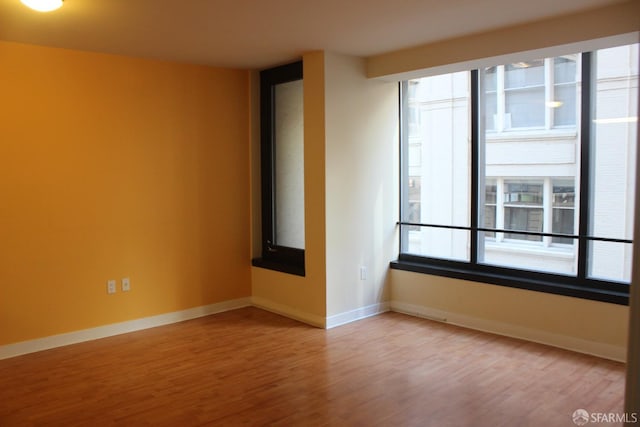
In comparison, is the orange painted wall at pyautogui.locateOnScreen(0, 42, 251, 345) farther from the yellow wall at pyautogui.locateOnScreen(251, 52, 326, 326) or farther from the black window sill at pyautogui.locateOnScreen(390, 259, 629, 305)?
the black window sill at pyautogui.locateOnScreen(390, 259, 629, 305)

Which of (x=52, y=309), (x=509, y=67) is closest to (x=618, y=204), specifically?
(x=509, y=67)

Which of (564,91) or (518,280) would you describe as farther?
(518,280)

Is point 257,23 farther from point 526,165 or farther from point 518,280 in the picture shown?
point 518,280

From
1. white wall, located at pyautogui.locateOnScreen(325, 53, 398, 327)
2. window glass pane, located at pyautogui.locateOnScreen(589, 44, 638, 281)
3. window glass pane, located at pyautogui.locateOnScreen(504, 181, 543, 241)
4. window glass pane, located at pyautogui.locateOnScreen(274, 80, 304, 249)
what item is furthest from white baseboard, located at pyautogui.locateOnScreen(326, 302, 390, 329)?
window glass pane, located at pyautogui.locateOnScreen(589, 44, 638, 281)

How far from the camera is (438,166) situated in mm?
5266

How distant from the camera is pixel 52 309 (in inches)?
171

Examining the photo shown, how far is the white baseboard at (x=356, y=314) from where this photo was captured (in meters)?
4.82

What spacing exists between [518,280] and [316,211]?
1.81 meters

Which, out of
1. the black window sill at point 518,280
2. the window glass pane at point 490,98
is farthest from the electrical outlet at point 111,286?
the window glass pane at point 490,98

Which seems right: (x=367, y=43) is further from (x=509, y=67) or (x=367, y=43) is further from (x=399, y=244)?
(x=399, y=244)

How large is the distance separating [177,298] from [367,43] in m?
2.88

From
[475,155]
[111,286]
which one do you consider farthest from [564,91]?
[111,286]

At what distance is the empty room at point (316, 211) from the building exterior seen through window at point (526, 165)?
0.7 inches

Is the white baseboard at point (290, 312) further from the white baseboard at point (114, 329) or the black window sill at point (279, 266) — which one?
the black window sill at point (279, 266)
